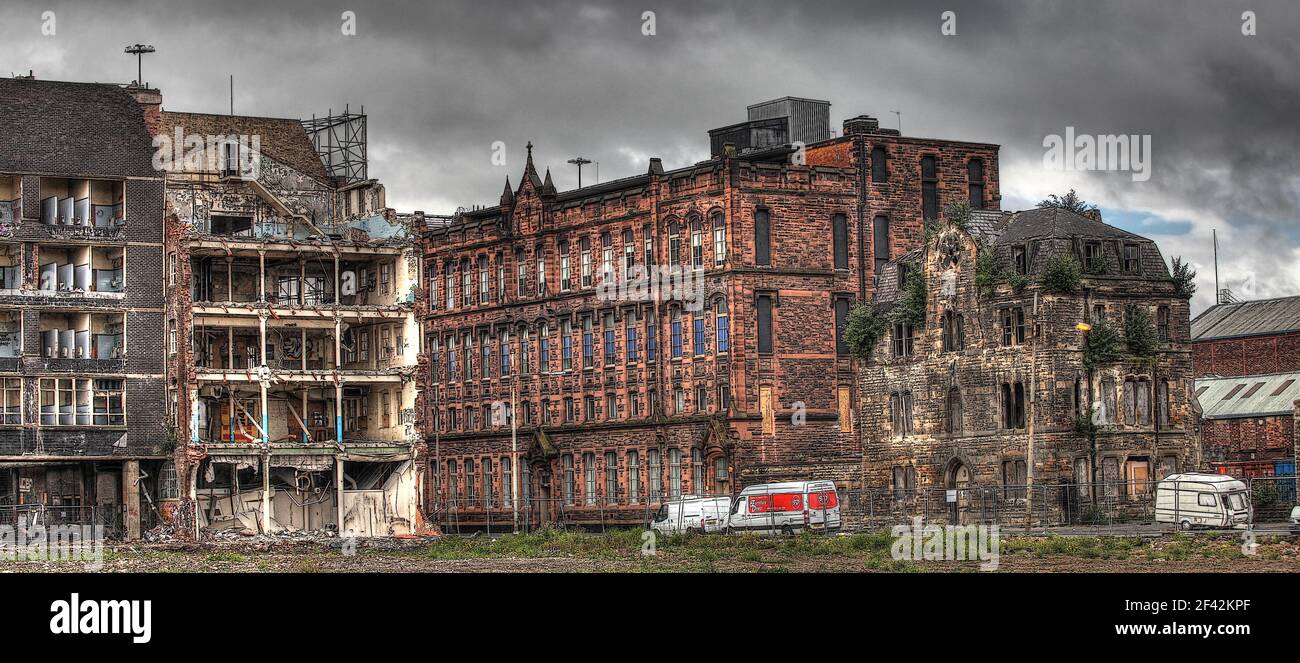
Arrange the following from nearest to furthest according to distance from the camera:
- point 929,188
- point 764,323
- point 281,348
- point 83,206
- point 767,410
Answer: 1. point 83,206
2. point 281,348
3. point 767,410
4. point 764,323
5. point 929,188

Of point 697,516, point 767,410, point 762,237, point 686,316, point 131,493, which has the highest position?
point 762,237

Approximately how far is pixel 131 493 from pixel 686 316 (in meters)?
26.1

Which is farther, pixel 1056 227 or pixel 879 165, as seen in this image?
pixel 879 165

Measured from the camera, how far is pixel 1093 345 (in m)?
75.5

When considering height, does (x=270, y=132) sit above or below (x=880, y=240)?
above

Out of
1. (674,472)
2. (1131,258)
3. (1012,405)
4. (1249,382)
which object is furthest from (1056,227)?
(1249,382)

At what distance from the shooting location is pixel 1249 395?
104 m

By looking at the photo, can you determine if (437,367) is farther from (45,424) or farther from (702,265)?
(45,424)

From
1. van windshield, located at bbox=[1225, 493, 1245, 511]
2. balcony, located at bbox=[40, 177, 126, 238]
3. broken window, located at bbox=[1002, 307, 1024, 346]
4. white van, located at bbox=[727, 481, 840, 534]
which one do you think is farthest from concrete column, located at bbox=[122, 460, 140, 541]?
van windshield, located at bbox=[1225, 493, 1245, 511]

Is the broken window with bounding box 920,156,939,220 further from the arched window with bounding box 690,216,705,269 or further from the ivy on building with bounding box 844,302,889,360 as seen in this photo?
the arched window with bounding box 690,216,705,269

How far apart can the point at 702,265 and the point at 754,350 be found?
4784mm

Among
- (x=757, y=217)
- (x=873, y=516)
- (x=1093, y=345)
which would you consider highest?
(x=757, y=217)

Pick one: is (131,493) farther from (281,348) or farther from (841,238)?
(841,238)
